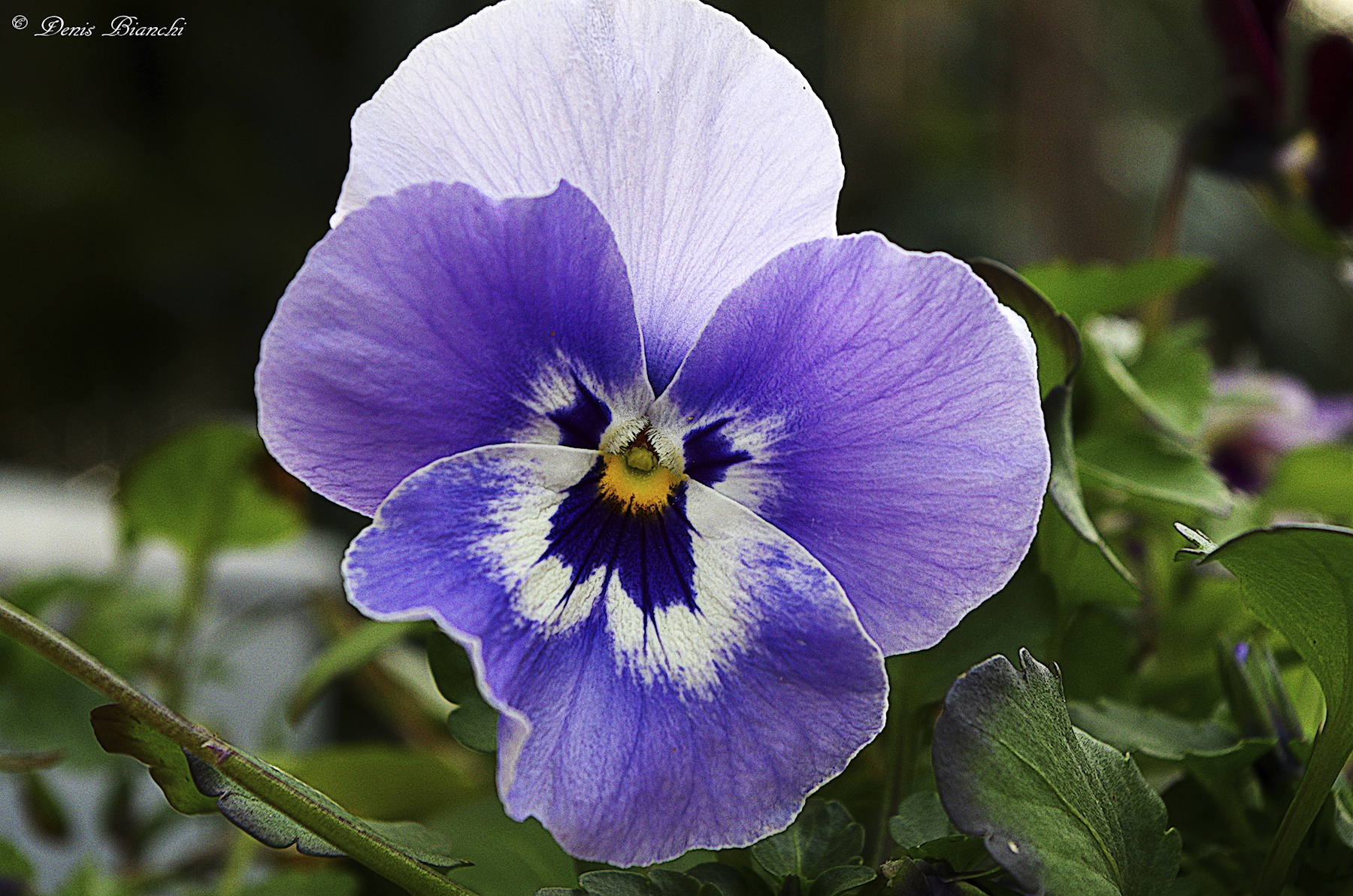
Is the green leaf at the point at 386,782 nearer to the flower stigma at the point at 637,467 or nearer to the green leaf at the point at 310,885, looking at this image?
the green leaf at the point at 310,885

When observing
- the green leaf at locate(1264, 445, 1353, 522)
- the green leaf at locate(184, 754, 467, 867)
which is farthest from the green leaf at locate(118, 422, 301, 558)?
the green leaf at locate(1264, 445, 1353, 522)

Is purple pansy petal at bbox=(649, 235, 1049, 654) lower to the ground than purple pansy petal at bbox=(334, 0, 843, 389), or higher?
lower

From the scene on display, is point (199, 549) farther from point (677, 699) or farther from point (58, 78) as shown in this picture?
point (58, 78)

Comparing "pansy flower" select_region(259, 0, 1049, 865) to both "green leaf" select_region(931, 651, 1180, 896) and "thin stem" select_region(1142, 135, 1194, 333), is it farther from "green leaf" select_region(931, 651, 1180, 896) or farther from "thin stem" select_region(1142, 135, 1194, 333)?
"thin stem" select_region(1142, 135, 1194, 333)

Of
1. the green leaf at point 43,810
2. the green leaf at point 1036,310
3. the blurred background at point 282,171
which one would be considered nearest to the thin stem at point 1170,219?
the green leaf at point 1036,310

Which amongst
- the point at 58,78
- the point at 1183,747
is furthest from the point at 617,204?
the point at 58,78
